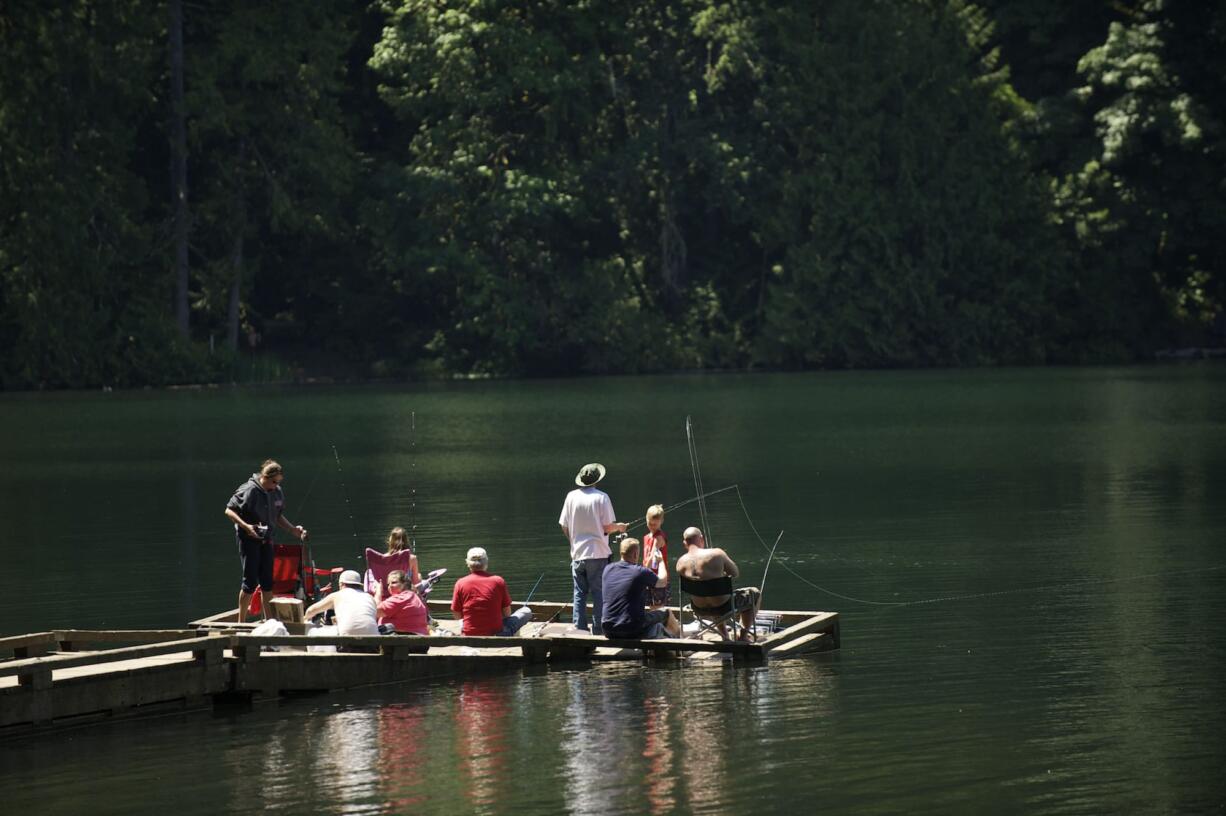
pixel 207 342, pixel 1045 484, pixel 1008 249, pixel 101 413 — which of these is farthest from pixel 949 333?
pixel 1045 484

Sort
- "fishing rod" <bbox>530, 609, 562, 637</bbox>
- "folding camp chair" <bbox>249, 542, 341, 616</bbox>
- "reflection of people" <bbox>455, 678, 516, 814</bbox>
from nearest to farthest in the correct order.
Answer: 1. "reflection of people" <bbox>455, 678, 516, 814</bbox>
2. "fishing rod" <bbox>530, 609, 562, 637</bbox>
3. "folding camp chair" <bbox>249, 542, 341, 616</bbox>

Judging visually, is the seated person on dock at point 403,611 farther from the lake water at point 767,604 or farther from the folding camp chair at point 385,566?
the lake water at point 767,604

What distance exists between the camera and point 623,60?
90750 millimetres

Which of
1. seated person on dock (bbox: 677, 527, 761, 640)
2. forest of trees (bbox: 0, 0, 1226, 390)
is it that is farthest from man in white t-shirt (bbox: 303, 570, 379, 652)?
forest of trees (bbox: 0, 0, 1226, 390)

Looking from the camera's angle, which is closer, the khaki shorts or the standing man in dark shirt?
the khaki shorts

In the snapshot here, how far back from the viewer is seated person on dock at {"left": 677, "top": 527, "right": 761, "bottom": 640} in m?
18.6

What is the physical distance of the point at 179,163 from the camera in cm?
8319

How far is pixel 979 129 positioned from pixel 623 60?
1525cm

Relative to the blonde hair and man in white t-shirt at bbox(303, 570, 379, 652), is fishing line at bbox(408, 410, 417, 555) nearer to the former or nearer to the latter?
the blonde hair

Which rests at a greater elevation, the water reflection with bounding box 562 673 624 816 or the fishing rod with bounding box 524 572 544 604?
the fishing rod with bounding box 524 572 544 604

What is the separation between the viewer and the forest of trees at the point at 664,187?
8325cm

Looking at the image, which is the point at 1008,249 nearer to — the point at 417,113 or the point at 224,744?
the point at 417,113

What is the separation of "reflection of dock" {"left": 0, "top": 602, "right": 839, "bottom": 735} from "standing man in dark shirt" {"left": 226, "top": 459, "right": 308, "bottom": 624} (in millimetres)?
477

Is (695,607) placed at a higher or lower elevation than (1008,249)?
lower
